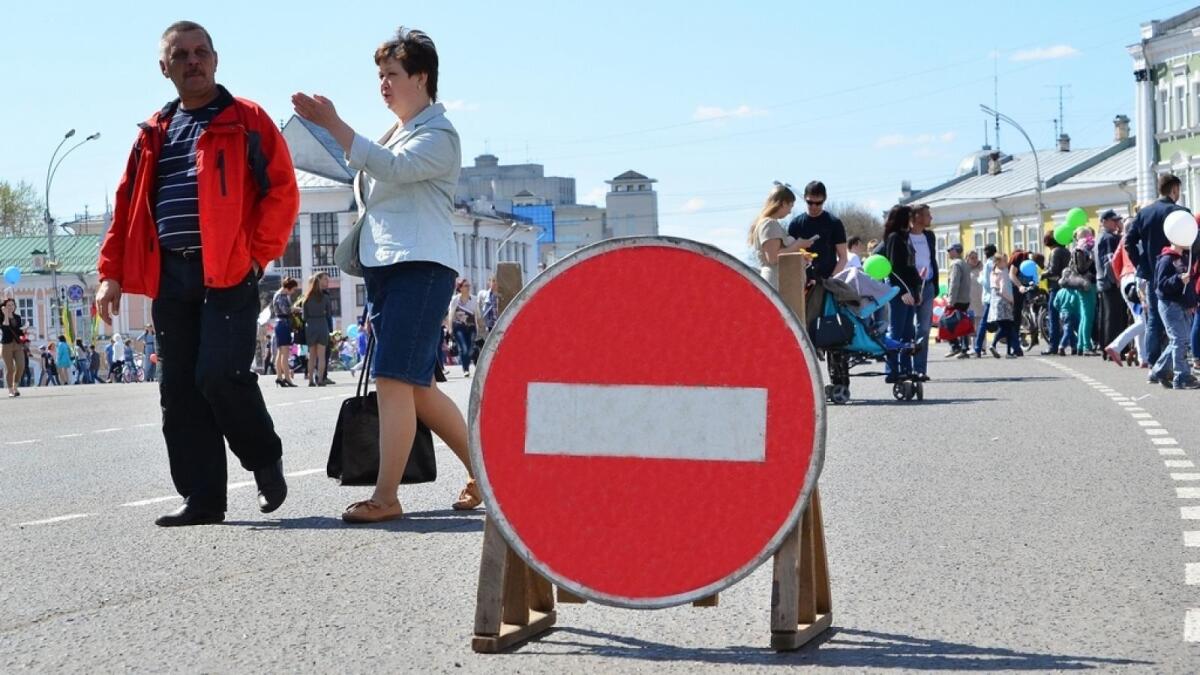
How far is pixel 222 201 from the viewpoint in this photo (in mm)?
8602

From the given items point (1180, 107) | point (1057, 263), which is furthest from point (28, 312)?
point (1057, 263)

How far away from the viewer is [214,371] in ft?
28.3

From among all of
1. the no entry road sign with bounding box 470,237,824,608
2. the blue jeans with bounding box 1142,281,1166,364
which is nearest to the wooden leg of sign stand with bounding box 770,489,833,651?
the no entry road sign with bounding box 470,237,824,608

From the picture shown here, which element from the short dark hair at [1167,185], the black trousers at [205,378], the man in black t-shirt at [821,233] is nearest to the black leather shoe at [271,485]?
the black trousers at [205,378]

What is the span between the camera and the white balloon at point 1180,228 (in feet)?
65.1

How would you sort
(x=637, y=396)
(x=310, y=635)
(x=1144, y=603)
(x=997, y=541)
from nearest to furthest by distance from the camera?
(x=637, y=396) < (x=310, y=635) < (x=1144, y=603) < (x=997, y=541)

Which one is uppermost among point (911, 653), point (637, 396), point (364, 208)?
point (364, 208)

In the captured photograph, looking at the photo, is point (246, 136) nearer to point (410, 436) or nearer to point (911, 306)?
point (410, 436)

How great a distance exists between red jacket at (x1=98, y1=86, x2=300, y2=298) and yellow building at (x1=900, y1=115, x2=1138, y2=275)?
81577mm

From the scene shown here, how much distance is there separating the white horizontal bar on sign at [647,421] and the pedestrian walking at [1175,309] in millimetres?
15072

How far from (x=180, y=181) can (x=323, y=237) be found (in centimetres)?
10464

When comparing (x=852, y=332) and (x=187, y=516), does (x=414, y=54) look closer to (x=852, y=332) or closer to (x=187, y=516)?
(x=187, y=516)

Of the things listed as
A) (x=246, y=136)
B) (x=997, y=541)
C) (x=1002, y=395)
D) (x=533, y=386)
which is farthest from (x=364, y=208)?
(x=1002, y=395)

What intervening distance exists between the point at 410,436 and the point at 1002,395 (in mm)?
11321
